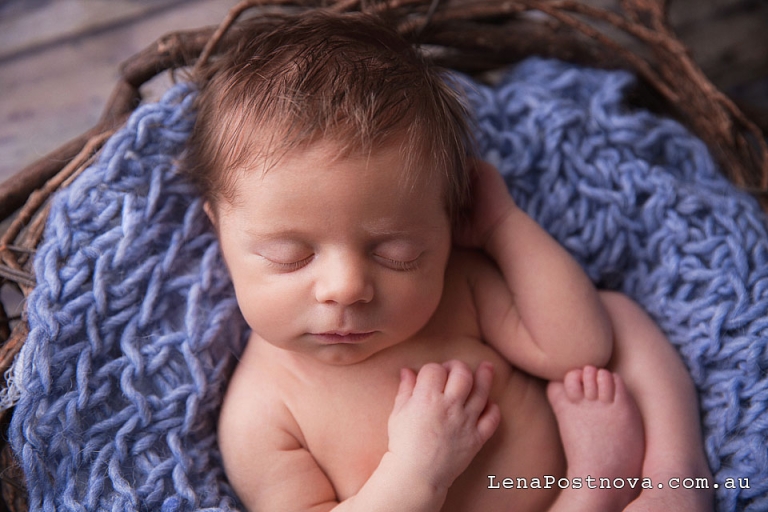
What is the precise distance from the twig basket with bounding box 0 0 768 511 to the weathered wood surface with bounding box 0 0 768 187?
499 mm

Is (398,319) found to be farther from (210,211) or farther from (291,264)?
(210,211)

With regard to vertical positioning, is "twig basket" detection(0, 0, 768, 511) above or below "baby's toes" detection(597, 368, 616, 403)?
above

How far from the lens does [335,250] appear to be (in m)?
1.02

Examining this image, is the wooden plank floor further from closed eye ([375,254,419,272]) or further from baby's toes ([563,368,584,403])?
baby's toes ([563,368,584,403])

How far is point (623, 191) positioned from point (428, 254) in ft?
1.72

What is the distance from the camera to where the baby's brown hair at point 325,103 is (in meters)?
1.01

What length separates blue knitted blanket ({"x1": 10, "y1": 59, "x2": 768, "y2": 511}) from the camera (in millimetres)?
1129

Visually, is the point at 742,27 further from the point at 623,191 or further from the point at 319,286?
the point at 319,286

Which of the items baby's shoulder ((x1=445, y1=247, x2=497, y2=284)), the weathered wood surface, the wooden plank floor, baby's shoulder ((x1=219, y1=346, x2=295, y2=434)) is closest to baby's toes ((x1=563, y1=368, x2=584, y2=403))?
baby's shoulder ((x1=445, y1=247, x2=497, y2=284))

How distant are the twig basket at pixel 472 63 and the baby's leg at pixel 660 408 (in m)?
0.41

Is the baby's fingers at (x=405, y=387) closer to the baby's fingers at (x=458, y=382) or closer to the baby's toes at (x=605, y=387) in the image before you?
the baby's fingers at (x=458, y=382)

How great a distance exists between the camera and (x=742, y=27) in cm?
210

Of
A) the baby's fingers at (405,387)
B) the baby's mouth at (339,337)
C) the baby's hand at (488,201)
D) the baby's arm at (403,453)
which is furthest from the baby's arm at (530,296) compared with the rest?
Result: the baby's mouth at (339,337)

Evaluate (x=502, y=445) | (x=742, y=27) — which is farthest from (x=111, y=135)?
(x=742, y=27)
